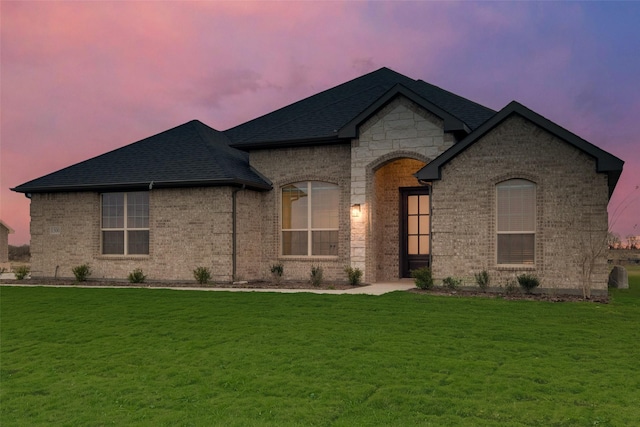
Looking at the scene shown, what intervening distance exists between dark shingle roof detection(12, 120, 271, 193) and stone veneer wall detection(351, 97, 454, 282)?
12.0ft

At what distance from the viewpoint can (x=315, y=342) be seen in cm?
977

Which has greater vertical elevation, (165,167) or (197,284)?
(165,167)

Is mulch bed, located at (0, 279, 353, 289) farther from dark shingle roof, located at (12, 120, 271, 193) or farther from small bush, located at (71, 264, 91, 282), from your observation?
dark shingle roof, located at (12, 120, 271, 193)

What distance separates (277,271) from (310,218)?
87.2 inches

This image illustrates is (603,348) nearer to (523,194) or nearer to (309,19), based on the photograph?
(523,194)

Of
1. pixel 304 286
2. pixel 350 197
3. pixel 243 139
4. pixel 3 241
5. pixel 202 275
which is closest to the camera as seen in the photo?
pixel 304 286

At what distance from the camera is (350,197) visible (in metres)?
19.8

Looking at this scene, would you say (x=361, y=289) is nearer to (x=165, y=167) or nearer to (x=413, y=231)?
(x=413, y=231)

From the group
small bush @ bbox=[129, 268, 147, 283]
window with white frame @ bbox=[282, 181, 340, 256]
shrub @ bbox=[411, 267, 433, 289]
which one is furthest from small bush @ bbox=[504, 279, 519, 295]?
small bush @ bbox=[129, 268, 147, 283]

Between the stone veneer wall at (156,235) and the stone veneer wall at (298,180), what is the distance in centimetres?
90

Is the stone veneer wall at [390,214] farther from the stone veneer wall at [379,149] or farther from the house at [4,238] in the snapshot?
the house at [4,238]

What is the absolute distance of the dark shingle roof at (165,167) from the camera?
2006 cm

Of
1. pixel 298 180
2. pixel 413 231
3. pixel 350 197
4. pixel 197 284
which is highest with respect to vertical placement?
pixel 298 180

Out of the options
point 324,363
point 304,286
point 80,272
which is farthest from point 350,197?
point 324,363
